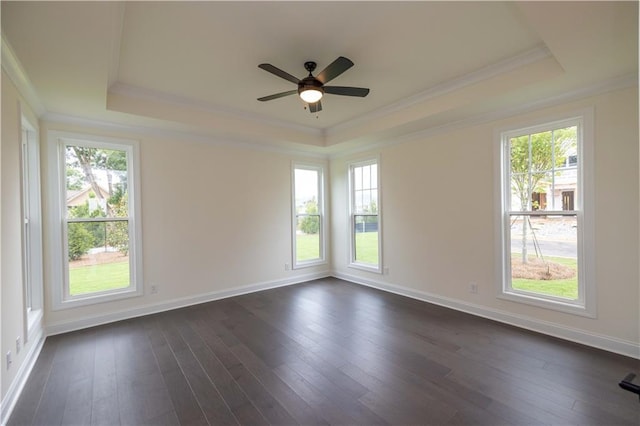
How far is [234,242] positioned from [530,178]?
163 inches

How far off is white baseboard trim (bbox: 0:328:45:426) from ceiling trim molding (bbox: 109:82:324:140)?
8.80 feet

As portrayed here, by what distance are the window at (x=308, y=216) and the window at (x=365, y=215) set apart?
2.22ft

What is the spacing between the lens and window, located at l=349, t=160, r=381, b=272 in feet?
17.0

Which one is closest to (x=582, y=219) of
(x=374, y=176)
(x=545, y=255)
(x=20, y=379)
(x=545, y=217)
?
(x=545, y=217)

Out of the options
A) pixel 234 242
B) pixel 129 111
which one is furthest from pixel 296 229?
pixel 129 111

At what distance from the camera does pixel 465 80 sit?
3217mm

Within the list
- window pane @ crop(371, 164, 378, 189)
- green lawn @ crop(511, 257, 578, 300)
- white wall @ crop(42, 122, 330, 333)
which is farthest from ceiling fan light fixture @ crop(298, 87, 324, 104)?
green lawn @ crop(511, 257, 578, 300)

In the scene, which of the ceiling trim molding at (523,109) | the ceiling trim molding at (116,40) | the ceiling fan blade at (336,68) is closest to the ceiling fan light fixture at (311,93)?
the ceiling fan blade at (336,68)

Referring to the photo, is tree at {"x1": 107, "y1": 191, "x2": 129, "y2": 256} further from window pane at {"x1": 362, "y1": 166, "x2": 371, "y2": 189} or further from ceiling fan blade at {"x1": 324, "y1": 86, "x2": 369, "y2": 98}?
window pane at {"x1": 362, "y1": 166, "x2": 371, "y2": 189}

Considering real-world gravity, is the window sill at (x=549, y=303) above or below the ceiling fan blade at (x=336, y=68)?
below

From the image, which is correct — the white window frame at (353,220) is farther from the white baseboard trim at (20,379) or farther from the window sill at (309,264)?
the white baseboard trim at (20,379)

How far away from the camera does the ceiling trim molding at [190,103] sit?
3319 millimetres

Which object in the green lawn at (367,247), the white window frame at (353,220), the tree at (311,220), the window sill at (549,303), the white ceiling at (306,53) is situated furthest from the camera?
the tree at (311,220)

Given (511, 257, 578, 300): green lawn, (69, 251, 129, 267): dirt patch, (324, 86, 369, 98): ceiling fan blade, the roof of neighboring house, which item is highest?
(324, 86, 369, 98): ceiling fan blade
